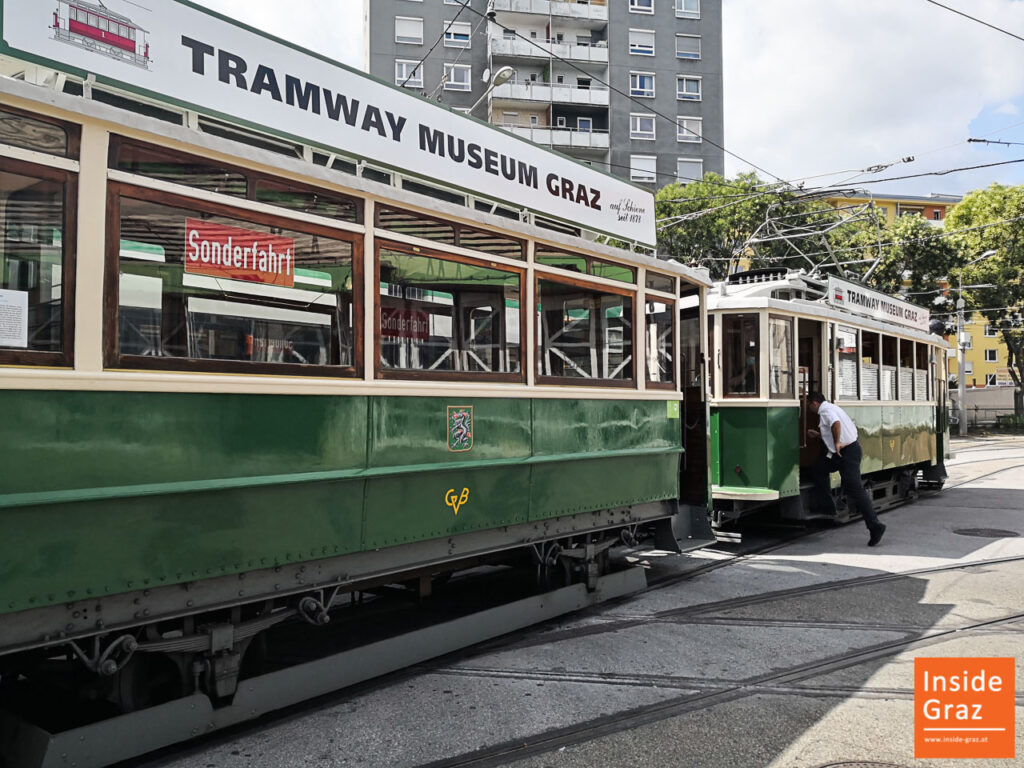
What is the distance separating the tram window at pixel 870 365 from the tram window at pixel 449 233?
712 centimetres

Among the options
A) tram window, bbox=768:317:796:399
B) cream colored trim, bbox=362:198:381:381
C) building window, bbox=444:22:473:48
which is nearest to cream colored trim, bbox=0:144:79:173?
cream colored trim, bbox=362:198:381:381

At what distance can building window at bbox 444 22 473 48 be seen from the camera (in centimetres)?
3372

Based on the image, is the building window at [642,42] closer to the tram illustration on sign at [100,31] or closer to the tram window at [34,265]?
the tram illustration on sign at [100,31]

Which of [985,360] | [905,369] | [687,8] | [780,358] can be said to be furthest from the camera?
[985,360]

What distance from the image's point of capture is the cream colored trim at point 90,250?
3074mm

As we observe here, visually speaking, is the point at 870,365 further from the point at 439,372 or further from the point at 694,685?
the point at 439,372

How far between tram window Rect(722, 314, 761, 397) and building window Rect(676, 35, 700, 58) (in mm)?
31971

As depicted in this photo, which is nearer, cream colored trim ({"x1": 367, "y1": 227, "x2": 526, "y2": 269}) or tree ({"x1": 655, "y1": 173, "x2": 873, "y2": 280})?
cream colored trim ({"x1": 367, "y1": 227, "x2": 526, "y2": 269})

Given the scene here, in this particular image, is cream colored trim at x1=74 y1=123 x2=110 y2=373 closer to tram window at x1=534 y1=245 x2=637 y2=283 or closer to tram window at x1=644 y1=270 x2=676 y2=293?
tram window at x1=534 y1=245 x2=637 y2=283

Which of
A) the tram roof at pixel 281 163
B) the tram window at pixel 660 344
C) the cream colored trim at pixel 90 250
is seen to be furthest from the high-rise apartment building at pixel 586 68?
the cream colored trim at pixel 90 250

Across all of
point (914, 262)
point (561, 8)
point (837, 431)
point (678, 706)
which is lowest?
point (678, 706)

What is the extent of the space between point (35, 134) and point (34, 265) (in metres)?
0.48

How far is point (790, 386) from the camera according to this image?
9070 mm

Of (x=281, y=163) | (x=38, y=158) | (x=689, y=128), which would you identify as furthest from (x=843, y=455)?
(x=689, y=128)
